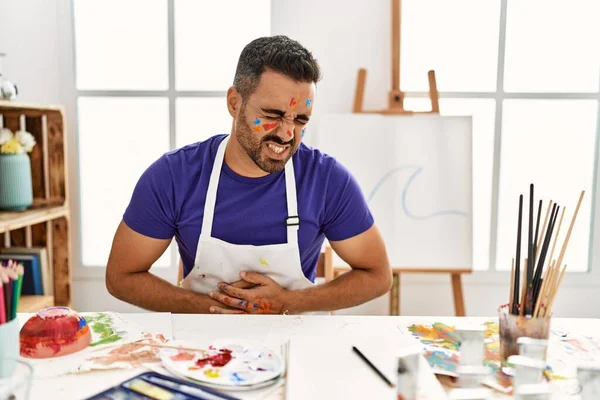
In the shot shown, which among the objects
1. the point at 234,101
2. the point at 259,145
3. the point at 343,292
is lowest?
the point at 343,292

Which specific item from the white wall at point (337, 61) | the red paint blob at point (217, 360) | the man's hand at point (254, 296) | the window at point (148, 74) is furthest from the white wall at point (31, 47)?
the red paint blob at point (217, 360)

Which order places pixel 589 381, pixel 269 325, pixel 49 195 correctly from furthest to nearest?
pixel 49 195, pixel 269 325, pixel 589 381

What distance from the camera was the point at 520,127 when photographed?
8.62ft

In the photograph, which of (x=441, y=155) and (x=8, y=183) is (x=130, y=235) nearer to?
(x=8, y=183)

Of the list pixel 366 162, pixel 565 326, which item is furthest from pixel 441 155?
pixel 565 326

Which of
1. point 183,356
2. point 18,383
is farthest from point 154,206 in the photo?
point 18,383

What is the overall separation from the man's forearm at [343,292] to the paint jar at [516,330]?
56 cm

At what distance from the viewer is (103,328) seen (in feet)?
3.45

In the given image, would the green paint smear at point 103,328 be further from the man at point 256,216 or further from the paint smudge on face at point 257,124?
the paint smudge on face at point 257,124

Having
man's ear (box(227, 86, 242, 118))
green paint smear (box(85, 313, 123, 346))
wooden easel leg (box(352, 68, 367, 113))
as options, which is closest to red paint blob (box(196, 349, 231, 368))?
green paint smear (box(85, 313, 123, 346))

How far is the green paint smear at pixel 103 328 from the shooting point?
0.99 meters

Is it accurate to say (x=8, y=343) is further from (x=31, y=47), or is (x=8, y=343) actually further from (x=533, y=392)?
(x=31, y=47)

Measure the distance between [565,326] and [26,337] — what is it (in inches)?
41.9

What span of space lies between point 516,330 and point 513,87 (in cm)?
199
